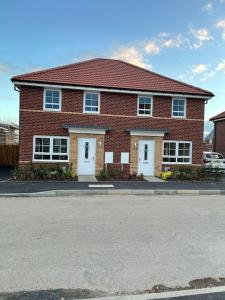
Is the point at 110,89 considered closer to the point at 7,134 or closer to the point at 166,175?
the point at 166,175

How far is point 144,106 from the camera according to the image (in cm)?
1989

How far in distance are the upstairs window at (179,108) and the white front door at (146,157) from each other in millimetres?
2550

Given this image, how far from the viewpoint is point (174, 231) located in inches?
284

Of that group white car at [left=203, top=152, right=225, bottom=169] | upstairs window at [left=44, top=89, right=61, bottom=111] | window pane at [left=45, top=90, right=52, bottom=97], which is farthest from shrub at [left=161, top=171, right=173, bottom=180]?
window pane at [left=45, top=90, right=52, bottom=97]

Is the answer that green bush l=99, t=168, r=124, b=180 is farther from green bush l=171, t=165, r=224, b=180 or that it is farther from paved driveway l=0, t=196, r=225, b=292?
paved driveway l=0, t=196, r=225, b=292

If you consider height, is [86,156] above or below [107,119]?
below

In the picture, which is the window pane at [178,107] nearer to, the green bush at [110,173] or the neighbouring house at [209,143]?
the green bush at [110,173]

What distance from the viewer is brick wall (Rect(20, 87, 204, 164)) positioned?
1836 cm

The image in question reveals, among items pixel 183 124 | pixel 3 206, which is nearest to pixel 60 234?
pixel 3 206

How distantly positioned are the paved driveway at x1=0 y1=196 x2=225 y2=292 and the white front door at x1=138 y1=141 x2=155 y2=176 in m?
9.25

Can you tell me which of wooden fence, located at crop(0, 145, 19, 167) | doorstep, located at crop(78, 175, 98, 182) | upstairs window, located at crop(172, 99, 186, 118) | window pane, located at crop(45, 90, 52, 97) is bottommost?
doorstep, located at crop(78, 175, 98, 182)

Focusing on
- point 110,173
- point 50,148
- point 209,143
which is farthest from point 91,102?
point 209,143

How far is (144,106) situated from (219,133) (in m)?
13.7

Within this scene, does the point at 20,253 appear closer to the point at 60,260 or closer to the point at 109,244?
the point at 60,260
